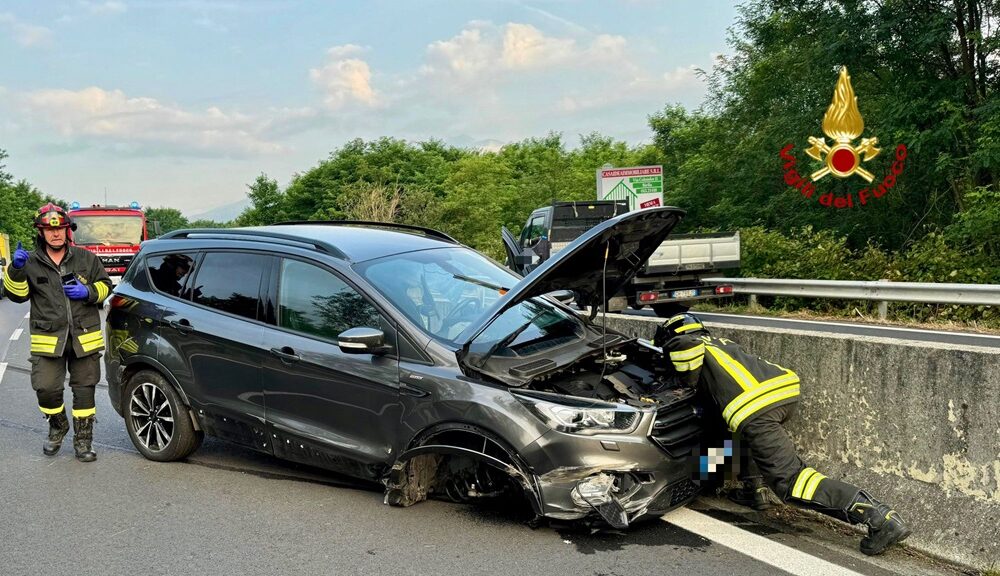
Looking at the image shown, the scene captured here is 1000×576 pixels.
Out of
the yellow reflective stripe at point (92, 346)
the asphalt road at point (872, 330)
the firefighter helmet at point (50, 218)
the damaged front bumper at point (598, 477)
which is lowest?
the asphalt road at point (872, 330)

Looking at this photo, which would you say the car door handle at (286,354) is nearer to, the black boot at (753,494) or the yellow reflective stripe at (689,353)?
the yellow reflective stripe at (689,353)

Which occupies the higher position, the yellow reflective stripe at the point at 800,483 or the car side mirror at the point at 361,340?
the car side mirror at the point at 361,340

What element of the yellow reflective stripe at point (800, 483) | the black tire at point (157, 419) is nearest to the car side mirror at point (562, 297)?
the yellow reflective stripe at point (800, 483)

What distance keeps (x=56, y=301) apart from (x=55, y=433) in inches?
40.6

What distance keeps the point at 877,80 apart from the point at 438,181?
141ft

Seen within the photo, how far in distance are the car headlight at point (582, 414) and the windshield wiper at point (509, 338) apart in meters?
0.33

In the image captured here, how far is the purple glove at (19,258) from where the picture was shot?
5465mm

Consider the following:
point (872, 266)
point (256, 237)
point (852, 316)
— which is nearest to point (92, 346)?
point (256, 237)

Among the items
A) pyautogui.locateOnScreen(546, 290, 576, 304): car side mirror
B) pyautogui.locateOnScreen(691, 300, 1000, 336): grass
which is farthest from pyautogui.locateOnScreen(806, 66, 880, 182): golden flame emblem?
pyautogui.locateOnScreen(546, 290, 576, 304): car side mirror

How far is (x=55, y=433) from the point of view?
5879mm

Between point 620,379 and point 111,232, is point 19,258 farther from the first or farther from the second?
point 111,232

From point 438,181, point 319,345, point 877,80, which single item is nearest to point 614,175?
point 877,80

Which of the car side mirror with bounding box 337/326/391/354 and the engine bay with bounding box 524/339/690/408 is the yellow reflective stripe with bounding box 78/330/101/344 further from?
the engine bay with bounding box 524/339/690/408

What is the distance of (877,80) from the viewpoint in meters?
17.9
